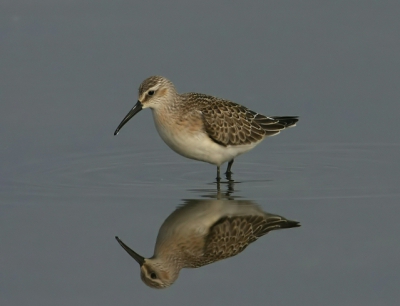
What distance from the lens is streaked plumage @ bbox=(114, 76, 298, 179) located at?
44.8 ft

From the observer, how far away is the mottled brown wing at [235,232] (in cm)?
1062

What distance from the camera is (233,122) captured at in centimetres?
A: 1438

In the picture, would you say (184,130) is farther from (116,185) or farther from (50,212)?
(50,212)

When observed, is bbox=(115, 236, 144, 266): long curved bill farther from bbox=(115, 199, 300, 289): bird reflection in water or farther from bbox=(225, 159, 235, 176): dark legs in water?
bbox=(225, 159, 235, 176): dark legs in water

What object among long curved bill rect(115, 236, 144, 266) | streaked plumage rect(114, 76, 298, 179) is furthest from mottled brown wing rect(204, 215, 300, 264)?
streaked plumage rect(114, 76, 298, 179)

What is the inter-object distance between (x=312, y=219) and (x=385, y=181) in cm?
209

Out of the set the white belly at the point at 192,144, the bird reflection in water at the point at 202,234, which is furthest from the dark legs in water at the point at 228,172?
the bird reflection in water at the point at 202,234

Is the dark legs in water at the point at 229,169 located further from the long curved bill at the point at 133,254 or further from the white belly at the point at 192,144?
the long curved bill at the point at 133,254

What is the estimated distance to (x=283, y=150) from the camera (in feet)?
49.2

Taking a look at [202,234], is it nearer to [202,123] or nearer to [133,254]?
[133,254]

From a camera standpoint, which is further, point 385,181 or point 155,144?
point 155,144

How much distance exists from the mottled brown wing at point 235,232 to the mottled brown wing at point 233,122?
267 centimetres

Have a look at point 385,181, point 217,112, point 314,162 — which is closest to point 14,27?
point 217,112

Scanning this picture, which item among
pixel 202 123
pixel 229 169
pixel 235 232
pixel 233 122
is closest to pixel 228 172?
pixel 229 169
